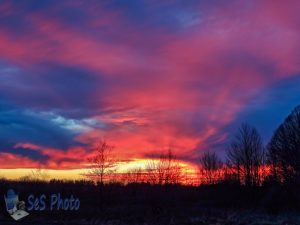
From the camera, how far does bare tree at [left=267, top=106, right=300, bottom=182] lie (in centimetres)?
6166

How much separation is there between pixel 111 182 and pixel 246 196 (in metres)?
24.2

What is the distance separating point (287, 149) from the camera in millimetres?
64125

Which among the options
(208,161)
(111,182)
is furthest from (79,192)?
(208,161)

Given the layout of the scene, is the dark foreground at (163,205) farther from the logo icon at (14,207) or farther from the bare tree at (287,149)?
the bare tree at (287,149)

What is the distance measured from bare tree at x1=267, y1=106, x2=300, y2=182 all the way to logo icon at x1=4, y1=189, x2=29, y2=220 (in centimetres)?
3377

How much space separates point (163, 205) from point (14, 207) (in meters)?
18.6

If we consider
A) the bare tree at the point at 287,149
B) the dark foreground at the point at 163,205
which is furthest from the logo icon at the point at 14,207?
the bare tree at the point at 287,149

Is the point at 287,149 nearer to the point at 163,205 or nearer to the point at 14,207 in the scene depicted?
the point at 163,205

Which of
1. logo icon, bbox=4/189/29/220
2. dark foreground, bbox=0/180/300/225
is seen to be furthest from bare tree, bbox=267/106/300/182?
logo icon, bbox=4/189/29/220

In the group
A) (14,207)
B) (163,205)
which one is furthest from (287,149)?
(14,207)

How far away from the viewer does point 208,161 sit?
5020 inches

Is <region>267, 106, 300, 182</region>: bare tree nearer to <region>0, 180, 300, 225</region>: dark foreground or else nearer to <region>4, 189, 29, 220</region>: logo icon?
<region>0, 180, 300, 225</region>: dark foreground

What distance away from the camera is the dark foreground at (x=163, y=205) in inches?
1618

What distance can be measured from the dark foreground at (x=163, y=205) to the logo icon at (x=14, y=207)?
767 millimetres
